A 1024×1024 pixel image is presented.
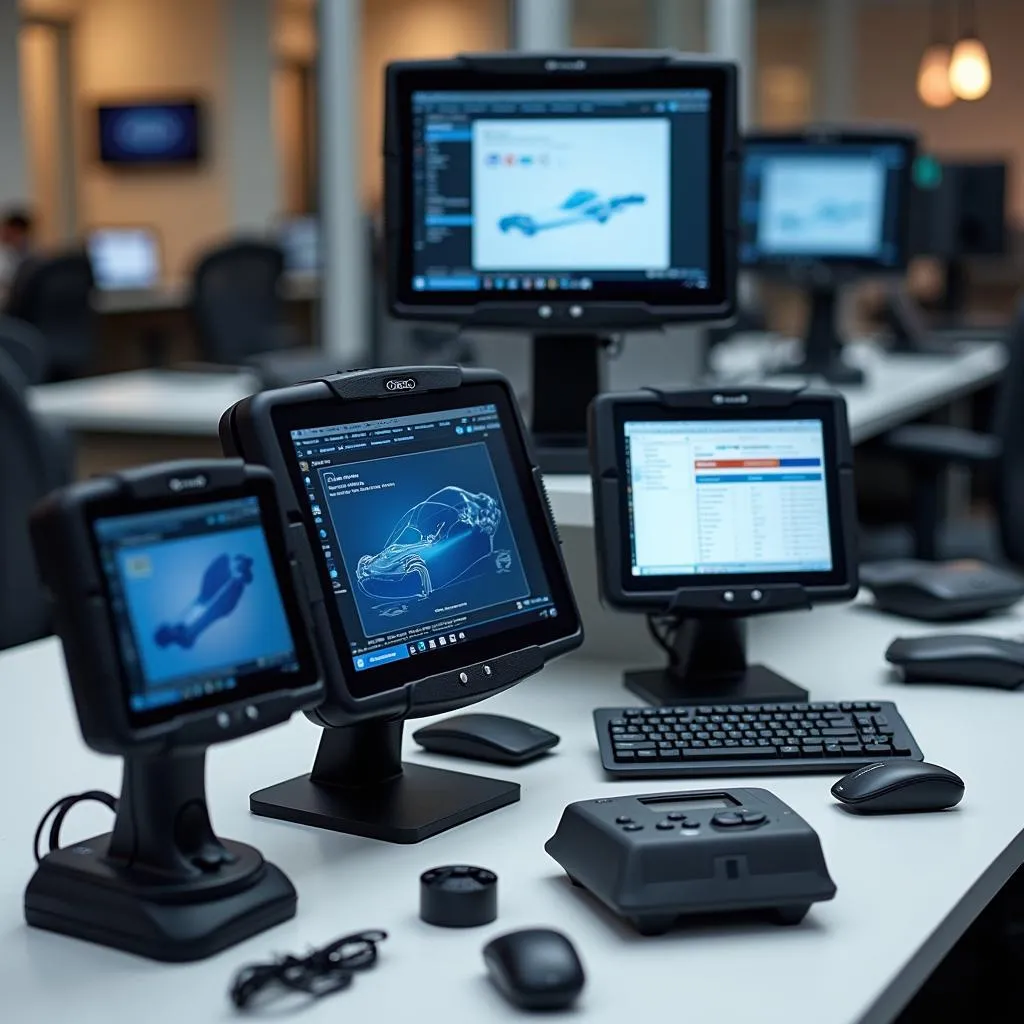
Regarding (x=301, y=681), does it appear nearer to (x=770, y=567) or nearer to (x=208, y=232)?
(x=770, y=567)

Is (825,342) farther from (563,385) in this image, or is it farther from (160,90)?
(160,90)

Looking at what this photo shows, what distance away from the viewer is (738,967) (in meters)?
1.29

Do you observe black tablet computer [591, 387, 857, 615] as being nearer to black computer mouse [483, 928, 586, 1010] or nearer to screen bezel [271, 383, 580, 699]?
screen bezel [271, 383, 580, 699]

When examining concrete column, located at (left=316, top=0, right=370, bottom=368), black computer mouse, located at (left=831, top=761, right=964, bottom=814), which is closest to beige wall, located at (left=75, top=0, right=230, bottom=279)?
concrete column, located at (left=316, top=0, right=370, bottom=368)

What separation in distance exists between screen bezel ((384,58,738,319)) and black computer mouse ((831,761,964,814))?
0.91 metres

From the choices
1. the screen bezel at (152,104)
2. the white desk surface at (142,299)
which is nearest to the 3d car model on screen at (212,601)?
the white desk surface at (142,299)

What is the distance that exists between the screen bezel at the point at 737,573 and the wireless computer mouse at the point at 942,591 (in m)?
0.48

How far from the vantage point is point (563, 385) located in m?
2.44

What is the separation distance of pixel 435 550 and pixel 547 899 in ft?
1.30

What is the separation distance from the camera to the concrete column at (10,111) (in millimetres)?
8484

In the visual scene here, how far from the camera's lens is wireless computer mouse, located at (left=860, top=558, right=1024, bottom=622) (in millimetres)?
2416

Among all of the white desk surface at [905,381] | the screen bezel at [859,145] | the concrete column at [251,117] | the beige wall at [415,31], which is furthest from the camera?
the concrete column at [251,117]

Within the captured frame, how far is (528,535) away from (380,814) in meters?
0.35

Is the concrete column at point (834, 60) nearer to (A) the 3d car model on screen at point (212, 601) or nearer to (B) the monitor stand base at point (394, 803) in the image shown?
(B) the monitor stand base at point (394, 803)
